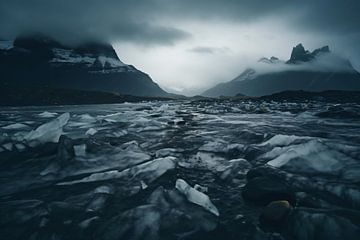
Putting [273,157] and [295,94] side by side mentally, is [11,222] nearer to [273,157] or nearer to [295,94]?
[273,157]

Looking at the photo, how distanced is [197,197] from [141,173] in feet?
6.81

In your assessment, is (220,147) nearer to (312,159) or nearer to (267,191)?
(312,159)

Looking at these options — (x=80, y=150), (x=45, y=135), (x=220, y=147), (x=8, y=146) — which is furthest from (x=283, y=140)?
(x=8, y=146)

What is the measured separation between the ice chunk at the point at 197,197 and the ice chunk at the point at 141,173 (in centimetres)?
103

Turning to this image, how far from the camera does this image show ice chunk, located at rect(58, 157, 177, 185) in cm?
Answer: 627

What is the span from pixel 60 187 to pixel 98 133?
754cm

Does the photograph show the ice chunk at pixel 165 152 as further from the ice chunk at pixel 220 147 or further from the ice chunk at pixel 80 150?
the ice chunk at pixel 80 150

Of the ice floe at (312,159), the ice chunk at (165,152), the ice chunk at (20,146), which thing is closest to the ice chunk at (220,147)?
the ice chunk at (165,152)

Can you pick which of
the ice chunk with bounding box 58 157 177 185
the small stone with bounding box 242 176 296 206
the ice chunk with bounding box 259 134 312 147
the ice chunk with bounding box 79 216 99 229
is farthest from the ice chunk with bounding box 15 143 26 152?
the ice chunk with bounding box 259 134 312 147

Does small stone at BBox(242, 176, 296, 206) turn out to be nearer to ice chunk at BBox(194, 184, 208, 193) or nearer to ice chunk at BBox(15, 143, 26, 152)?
ice chunk at BBox(194, 184, 208, 193)

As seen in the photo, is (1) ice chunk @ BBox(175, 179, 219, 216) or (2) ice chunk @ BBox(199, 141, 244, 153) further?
(2) ice chunk @ BBox(199, 141, 244, 153)

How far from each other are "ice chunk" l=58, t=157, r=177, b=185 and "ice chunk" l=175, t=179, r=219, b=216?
3.39 ft

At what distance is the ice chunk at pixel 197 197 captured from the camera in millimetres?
4629

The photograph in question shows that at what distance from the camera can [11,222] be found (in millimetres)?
4258
